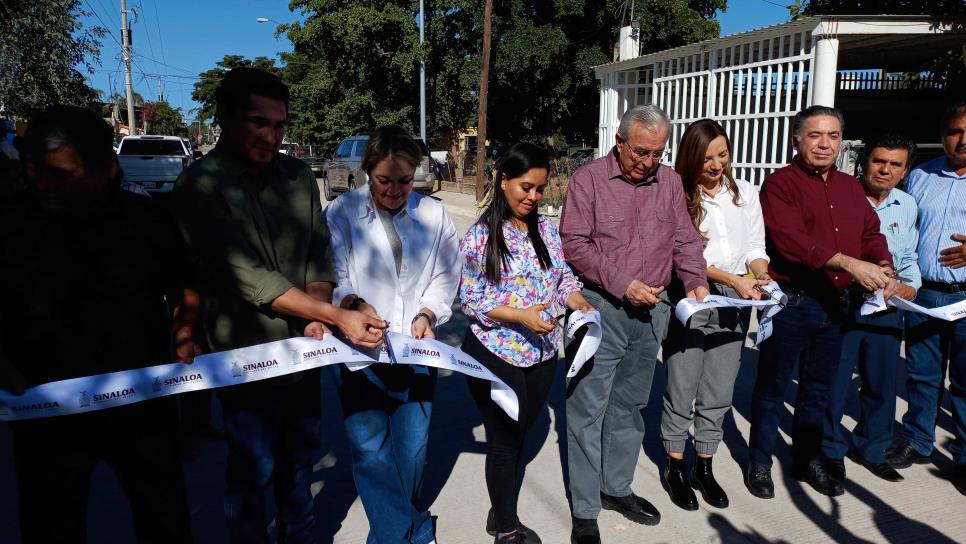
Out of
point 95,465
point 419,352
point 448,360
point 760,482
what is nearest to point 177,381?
point 95,465

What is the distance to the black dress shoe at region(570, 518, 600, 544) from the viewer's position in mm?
3199

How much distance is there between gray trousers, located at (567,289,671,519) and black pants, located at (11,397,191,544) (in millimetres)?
1709

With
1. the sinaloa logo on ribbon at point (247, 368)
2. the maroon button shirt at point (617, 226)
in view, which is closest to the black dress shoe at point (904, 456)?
the maroon button shirt at point (617, 226)

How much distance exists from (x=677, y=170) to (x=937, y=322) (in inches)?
74.7

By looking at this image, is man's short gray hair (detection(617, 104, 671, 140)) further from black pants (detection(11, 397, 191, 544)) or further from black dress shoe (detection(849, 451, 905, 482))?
black dress shoe (detection(849, 451, 905, 482))

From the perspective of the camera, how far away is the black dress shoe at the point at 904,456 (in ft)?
13.3

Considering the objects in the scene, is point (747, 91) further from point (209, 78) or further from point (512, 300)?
point (209, 78)

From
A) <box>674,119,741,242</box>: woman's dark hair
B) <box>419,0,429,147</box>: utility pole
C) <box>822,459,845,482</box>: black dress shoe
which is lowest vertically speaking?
<box>822,459,845,482</box>: black dress shoe

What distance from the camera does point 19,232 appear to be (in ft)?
6.87

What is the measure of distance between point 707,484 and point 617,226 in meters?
1.55

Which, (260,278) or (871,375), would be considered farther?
(871,375)

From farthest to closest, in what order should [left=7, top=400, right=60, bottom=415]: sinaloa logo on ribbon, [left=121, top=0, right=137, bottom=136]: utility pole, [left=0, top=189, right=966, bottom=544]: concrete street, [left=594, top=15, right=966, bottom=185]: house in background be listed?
[left=121, top=0, right=137, bottom=136]: utility pole
[left=594, top=15, right=966, bottom=185]: house in background
[left=0, top=189, right=966, bottom=544]: concrete street
[left=7, top=400, right=60, bottom=415]: sinaloa logo on ribbon

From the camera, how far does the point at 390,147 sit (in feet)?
8.94

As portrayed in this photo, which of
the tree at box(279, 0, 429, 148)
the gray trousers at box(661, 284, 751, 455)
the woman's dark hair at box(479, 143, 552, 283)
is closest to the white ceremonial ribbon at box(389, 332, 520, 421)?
the woman's dark hair at box(479, 143, 552, 283)
